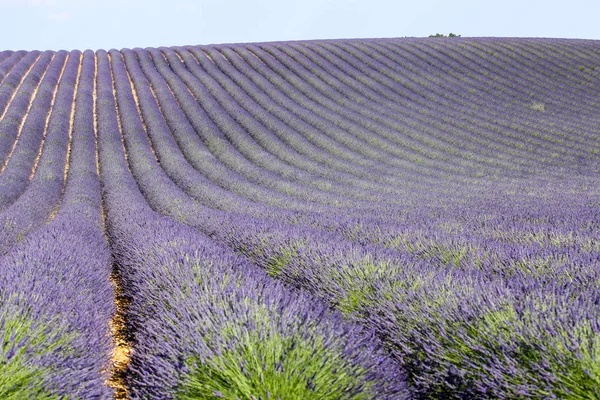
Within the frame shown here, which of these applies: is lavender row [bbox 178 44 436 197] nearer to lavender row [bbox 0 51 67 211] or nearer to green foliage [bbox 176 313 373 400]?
lavender row [bbox 0 51 67 211]

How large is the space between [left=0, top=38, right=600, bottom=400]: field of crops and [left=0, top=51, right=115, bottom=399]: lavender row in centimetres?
2

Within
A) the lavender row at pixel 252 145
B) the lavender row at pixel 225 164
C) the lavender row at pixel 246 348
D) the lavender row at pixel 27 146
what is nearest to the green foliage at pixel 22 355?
the lavender row at pixel 246 348

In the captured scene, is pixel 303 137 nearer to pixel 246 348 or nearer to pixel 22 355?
pixel 246 348

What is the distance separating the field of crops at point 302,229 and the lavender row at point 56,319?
0.02 metres

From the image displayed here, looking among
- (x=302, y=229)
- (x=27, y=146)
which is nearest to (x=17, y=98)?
(x=27, y=146)

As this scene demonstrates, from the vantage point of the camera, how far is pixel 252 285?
300 centimetres

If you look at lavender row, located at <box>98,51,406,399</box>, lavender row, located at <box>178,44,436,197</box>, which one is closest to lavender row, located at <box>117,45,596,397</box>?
lavender row, located at <box>98,51,406,399</box>

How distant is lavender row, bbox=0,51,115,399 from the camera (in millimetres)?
2023

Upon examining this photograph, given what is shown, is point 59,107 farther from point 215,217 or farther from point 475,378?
point 475,378

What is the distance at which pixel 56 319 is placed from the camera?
105 inches

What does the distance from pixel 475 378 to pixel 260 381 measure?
911 millimetres

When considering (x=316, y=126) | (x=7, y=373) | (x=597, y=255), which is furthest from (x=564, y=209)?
(x=316, y=126)

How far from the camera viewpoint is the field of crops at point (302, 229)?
213cm

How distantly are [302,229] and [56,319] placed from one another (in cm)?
332
